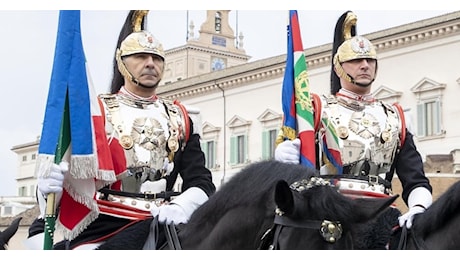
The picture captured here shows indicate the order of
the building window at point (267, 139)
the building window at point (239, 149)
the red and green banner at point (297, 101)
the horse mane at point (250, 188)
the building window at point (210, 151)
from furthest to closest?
the building window at point (239, 149) < the building window at point (210, 151) < the building window at point (267, 139) < the red and green banner at point (297, 101) < the horse mane at point (250, 188)

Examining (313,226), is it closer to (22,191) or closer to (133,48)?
(133,48)

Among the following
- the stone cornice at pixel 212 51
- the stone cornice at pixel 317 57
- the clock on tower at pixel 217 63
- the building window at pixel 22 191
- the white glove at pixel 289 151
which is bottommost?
the white glove at pixel 289 151

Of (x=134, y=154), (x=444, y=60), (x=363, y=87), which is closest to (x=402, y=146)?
(x=363, y=87)

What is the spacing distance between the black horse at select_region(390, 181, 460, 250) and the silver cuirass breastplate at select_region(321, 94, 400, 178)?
2.31 ft

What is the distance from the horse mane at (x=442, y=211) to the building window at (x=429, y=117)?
2695 centimetres

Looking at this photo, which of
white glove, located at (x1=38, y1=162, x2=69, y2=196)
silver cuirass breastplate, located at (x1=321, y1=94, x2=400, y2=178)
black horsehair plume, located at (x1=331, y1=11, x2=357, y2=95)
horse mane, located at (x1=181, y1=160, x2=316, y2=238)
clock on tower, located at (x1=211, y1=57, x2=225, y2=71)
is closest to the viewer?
horse mane, located at (x1=181, y1=160, x2=316, y2=238)

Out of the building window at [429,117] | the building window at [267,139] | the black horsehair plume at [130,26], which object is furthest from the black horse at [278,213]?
the building window at [267,139]

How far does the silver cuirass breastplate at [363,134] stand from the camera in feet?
23.1

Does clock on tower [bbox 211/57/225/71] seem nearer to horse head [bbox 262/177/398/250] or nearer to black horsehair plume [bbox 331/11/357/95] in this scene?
black horsehair plume [bbox 331/11/357/95]

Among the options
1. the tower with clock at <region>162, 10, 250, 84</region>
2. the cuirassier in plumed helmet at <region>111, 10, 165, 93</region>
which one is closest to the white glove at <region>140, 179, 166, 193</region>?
the cuirassier in plumed helmet at <region>111, 10, 165, 93</region>

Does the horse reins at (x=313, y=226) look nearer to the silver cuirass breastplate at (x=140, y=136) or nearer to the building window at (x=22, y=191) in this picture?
the silver cuirass breastplate at (x=140, y=136)

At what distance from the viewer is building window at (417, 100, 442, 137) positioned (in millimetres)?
32875

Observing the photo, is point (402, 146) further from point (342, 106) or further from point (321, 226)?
point (321, 226)
